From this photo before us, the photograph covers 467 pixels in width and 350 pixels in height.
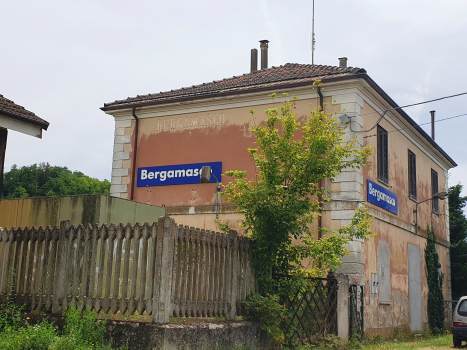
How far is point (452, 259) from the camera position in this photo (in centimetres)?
2700

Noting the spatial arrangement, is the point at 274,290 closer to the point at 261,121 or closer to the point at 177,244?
the point at 177,244

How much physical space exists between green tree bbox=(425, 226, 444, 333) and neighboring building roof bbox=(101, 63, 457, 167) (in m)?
4.81

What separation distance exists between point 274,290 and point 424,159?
14603 mm

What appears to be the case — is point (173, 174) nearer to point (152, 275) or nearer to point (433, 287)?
point (152, 275)

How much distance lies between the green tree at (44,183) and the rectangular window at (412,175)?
41813mm

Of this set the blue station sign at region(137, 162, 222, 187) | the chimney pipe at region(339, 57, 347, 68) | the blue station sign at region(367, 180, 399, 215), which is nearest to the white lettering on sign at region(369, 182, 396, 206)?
the blue station sign at region(367, 180, 399, 215)

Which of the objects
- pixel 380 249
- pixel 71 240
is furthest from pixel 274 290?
pixel 380 249

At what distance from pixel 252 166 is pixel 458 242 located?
15.0 meters

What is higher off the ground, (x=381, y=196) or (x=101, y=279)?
(x=381, y=196)

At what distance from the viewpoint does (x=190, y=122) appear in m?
17.9

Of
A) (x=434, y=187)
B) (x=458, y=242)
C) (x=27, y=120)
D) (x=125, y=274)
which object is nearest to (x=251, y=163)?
(x=27, y=120)

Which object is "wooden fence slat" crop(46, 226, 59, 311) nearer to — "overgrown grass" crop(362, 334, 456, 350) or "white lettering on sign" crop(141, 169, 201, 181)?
"overgrown grass" crop(362, 334, 456, 350)

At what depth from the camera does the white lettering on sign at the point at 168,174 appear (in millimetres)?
17359

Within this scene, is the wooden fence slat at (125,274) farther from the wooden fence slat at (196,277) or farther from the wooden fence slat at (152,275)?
the wooden fence slat at (196,277)
